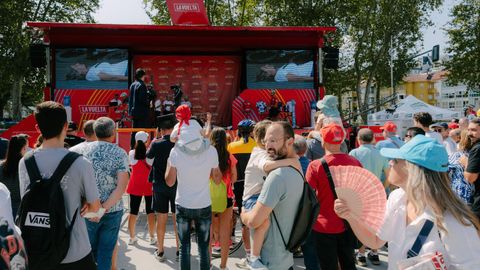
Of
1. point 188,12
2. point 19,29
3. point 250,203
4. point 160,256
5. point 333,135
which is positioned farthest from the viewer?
point 19,29

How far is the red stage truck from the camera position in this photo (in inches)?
403

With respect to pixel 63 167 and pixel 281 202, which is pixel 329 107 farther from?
pixel 63 167

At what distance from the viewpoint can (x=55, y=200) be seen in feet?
8.33

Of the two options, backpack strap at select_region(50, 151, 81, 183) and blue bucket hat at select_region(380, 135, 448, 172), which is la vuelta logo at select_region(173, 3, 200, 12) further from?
blue bucket hat at select_region(380, 135, 448, 172)

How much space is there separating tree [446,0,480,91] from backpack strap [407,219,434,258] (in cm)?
3446

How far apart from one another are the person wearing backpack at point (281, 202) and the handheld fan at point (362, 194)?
0.37 m

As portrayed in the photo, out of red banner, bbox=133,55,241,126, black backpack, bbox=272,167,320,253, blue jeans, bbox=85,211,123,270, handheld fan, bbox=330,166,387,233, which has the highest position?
red banner, bbox=133,55,241,126

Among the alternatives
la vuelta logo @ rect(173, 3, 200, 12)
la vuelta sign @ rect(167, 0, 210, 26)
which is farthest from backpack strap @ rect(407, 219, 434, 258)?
la vuelta logo @ rect(173, 3, 200, 12)

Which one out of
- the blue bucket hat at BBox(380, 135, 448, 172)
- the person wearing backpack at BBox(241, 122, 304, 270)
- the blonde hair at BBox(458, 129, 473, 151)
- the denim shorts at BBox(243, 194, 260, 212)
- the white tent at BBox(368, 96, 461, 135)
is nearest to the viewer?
the blue bucket hat at BBox(380, 135, 448, 172)

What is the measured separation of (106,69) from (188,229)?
7335mm

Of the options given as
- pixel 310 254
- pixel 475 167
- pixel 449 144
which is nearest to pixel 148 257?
pixel 310 254

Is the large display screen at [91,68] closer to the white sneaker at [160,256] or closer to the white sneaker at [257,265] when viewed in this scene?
the white sneaker at [160,256]

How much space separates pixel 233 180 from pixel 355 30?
31065mm

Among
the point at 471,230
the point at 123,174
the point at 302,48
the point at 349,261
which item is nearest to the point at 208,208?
the point at 123,174
